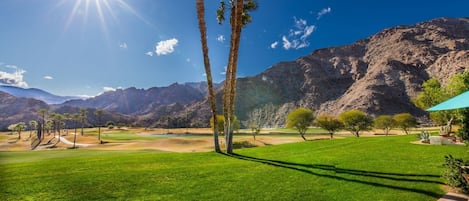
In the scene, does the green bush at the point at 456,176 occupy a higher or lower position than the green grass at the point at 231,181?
higher

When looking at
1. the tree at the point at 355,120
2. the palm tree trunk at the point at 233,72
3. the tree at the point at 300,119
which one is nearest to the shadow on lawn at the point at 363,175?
the palm tree trunk at the point at 233,72

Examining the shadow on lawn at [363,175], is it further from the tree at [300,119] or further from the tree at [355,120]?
the tree at [355,120]

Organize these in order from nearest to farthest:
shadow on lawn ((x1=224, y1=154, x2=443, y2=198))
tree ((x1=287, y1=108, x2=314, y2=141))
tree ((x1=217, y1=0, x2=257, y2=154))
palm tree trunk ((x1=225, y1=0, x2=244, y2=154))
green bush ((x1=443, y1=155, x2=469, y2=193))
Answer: green bush ((x1=443, y1=155, x2=469, y2=193))
shadow on lawn ((x1=224, y1=154, x2=443, y2=198))
palm tree trunk ((x1=225, y1=0, x2=244, y2=154))
tree ((x1=217, y1=0, x2=257, y2=154))
tree ((x1=287, y1=108, x2=314, y2=141))

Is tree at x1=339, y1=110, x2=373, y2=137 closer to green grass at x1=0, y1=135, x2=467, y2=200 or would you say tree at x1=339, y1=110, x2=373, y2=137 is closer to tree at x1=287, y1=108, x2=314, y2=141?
tree at x1=287, y1=108, x2=314, y2=141

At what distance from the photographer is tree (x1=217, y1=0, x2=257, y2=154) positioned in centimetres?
1989

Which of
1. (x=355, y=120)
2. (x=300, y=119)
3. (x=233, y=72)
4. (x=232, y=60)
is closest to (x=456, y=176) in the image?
(x=233, y=72)

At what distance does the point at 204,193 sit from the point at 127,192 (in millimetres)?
2583

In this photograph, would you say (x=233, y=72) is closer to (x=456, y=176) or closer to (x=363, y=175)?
(x=363, y=175)

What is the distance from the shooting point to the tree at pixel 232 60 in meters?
19.9

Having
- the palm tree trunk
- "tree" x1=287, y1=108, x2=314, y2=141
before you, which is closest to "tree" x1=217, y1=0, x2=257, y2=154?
the palm tree trunk

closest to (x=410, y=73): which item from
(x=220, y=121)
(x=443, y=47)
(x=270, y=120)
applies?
(x=443, y=47)

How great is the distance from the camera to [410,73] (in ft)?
547

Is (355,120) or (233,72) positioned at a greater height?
(233,72)

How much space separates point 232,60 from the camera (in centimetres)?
2069
